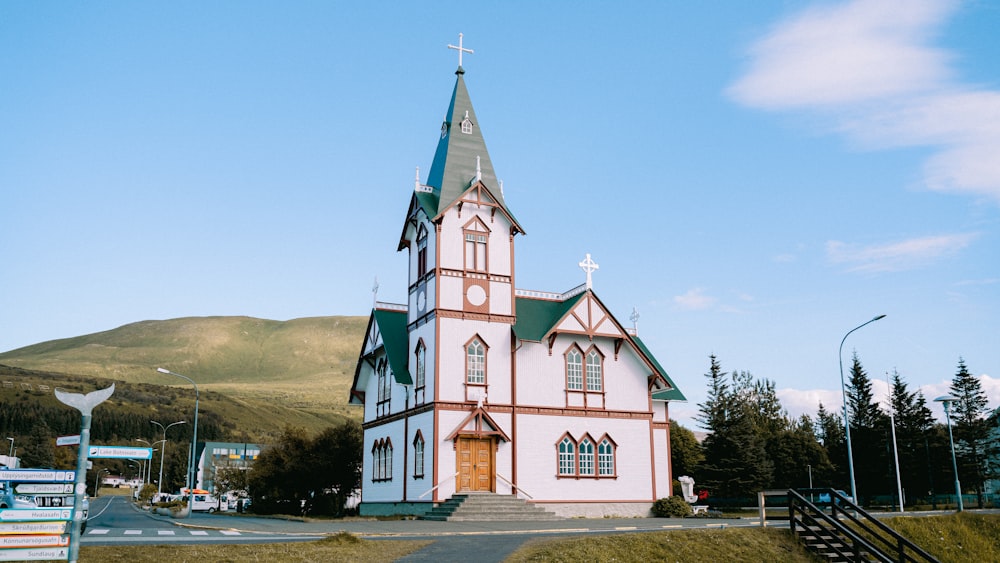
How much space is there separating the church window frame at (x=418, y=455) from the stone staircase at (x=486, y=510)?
2368 mm

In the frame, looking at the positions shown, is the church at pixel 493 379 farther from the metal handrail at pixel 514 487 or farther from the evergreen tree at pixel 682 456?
the evergreen tree at pixel 682 456

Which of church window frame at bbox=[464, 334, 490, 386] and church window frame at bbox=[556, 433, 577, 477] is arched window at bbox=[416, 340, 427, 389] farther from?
church window frame at bbox=[556, 433, 577, 477]

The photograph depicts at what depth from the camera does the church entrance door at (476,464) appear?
117 ft

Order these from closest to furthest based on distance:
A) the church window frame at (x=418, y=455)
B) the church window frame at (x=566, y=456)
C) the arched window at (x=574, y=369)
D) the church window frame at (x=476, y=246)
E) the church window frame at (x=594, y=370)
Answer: the church window frame at (x=418, y=455)
the church window frame at (x=566, y=456)
the church window frame at (x=476, y=246)
the arched window at (x=574, y=369)
the church window frame at (x=594, y=370)

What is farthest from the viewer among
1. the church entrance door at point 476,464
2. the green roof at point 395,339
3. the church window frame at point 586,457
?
the green roof at point 395,339

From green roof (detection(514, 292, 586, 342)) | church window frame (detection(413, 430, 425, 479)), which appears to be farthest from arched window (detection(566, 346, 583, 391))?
church window frame (detection(413, 430, 425, 479))

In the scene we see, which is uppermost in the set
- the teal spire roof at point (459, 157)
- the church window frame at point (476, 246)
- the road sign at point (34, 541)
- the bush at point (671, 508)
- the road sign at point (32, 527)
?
the teal spire roof at point (459, 157)

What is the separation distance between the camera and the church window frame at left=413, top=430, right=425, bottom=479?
36406 millimetres

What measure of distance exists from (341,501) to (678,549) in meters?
30.7

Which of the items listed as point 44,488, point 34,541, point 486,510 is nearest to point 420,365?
point 486,510

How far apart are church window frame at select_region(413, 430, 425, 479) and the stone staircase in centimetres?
237

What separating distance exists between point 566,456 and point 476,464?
4542mm

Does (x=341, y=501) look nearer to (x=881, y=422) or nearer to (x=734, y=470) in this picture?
(x=734, y=470)

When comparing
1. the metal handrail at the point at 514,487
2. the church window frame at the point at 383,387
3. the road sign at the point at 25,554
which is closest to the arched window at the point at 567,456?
the metal handrail at the point at 514,487
